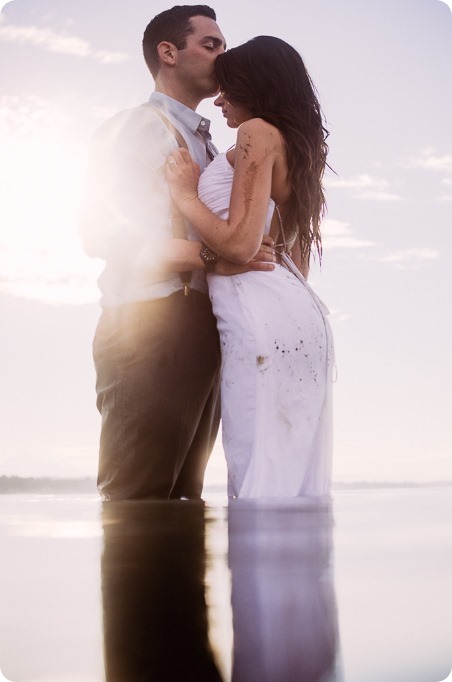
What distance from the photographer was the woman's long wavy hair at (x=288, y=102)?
2.05 m

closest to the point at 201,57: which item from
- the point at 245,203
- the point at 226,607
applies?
the point at 245,203

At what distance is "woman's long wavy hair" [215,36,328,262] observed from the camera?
6.74 ft

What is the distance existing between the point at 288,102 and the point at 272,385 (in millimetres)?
738

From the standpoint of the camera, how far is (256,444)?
1.89 m

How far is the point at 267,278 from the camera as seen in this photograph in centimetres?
200

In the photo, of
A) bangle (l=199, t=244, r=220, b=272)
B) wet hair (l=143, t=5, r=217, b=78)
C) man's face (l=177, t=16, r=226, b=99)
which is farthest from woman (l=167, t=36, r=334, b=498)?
wet hair (l=143, t=5, r=217, b=78)

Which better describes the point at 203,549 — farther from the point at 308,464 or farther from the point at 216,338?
the point at 216,338

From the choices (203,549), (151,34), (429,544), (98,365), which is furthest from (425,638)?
(151,34)

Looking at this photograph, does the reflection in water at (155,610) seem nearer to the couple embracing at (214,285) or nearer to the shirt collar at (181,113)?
the couple embracing at (214,285)

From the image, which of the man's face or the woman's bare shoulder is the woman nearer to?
the woman's bare shoulder

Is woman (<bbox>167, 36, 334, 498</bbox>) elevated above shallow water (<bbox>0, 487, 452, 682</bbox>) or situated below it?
above

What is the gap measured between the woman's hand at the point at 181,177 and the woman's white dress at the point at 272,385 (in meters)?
0.11

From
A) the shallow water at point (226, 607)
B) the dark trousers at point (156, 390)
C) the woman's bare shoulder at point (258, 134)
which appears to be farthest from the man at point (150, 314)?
the shallow water at point (226, 607)

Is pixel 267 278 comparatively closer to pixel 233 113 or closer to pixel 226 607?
pixel 233 113
